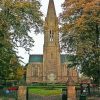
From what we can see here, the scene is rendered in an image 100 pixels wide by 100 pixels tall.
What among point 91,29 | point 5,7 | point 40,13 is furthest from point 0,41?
point 91,29

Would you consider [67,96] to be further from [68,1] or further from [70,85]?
[68,1]

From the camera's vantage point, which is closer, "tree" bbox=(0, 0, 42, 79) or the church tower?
"tree" bbox=(0, 0, 42, 79)

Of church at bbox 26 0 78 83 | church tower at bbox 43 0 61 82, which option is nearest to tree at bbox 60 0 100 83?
church at bbox 26 0 78 83

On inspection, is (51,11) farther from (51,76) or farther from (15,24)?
(15,24)

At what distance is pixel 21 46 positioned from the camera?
3447 centimetres

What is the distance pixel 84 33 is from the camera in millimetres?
34688

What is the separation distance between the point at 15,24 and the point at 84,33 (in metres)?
7.35

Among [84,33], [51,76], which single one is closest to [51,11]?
[51,76]

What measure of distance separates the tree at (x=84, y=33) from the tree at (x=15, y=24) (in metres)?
3.88

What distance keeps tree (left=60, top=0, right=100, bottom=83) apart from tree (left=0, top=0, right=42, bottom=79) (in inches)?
153

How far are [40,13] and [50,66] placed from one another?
6302 cm

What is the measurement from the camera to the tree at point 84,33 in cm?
3422

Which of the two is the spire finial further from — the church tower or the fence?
the fence

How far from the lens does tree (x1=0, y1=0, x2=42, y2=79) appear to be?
3095 cm
